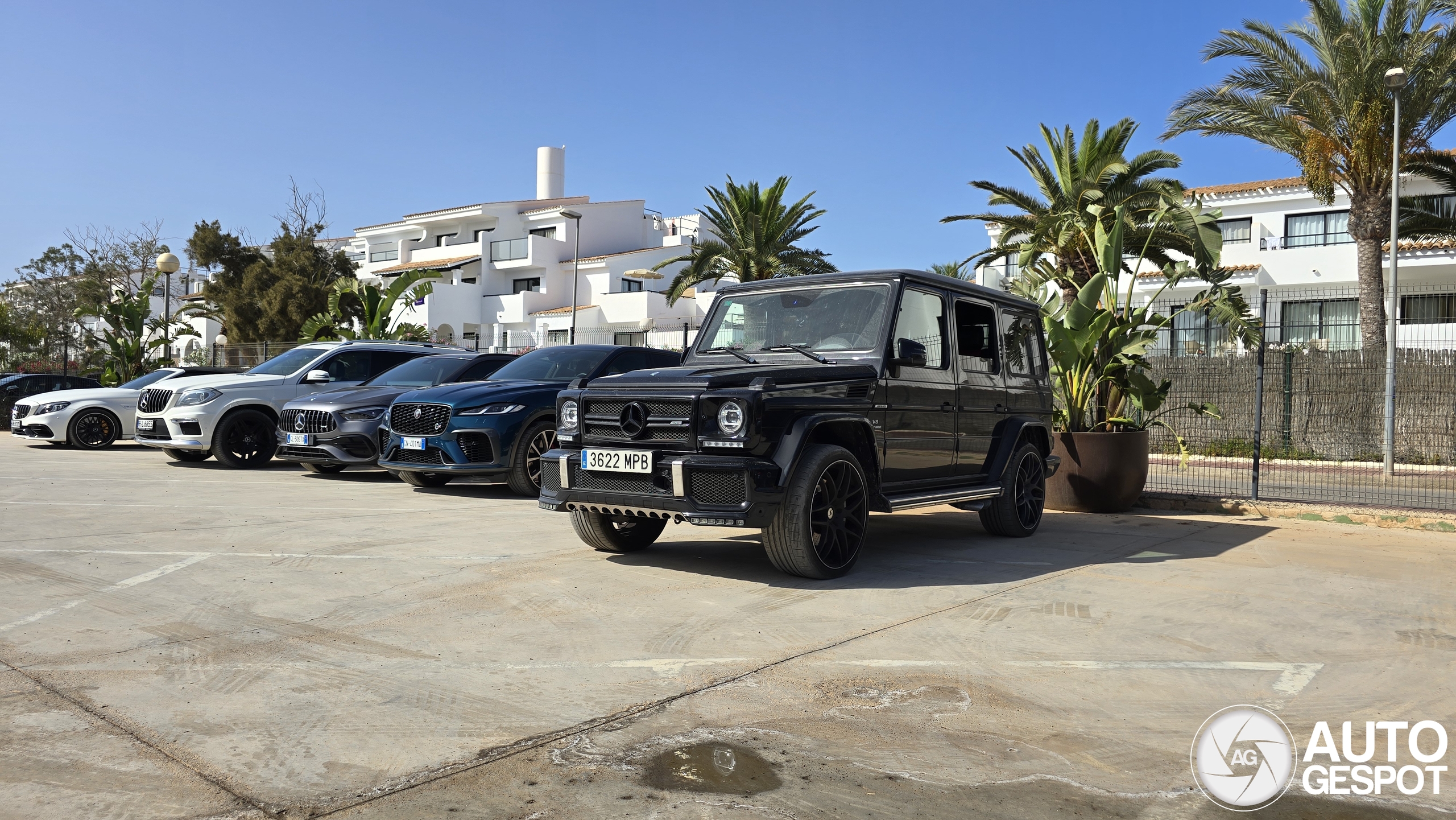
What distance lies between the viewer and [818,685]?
4242mm

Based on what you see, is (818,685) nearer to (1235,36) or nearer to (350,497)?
(350,497)

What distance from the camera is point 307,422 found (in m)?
12.3

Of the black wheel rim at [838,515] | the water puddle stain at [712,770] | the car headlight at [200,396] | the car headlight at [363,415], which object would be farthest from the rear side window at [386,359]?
the water puddle stain at [712,770]

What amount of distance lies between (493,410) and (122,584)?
15.7 feet

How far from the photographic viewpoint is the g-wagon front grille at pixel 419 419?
34.7 ft

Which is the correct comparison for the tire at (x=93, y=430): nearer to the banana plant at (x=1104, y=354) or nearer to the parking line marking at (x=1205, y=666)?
the banana plant at (x=1104, y=354)

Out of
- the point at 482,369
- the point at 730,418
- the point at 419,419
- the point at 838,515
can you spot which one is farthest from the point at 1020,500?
the point at 482,369

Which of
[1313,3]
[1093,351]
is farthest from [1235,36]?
[1093,351]

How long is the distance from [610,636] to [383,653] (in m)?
1.01

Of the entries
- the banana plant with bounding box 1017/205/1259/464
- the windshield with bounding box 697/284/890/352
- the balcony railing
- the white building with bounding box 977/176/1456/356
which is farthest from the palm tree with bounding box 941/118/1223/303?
the balcony railing

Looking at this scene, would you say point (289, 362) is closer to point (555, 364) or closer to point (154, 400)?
point (154, 400)

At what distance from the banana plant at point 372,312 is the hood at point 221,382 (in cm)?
881

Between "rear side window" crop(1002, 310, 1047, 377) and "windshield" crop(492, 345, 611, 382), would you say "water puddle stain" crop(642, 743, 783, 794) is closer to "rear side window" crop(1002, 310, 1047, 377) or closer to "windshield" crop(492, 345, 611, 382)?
"rear side window" crop(1002, 310, 1047, 377)

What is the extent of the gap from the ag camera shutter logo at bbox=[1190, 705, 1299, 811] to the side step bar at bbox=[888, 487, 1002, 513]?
298cm
